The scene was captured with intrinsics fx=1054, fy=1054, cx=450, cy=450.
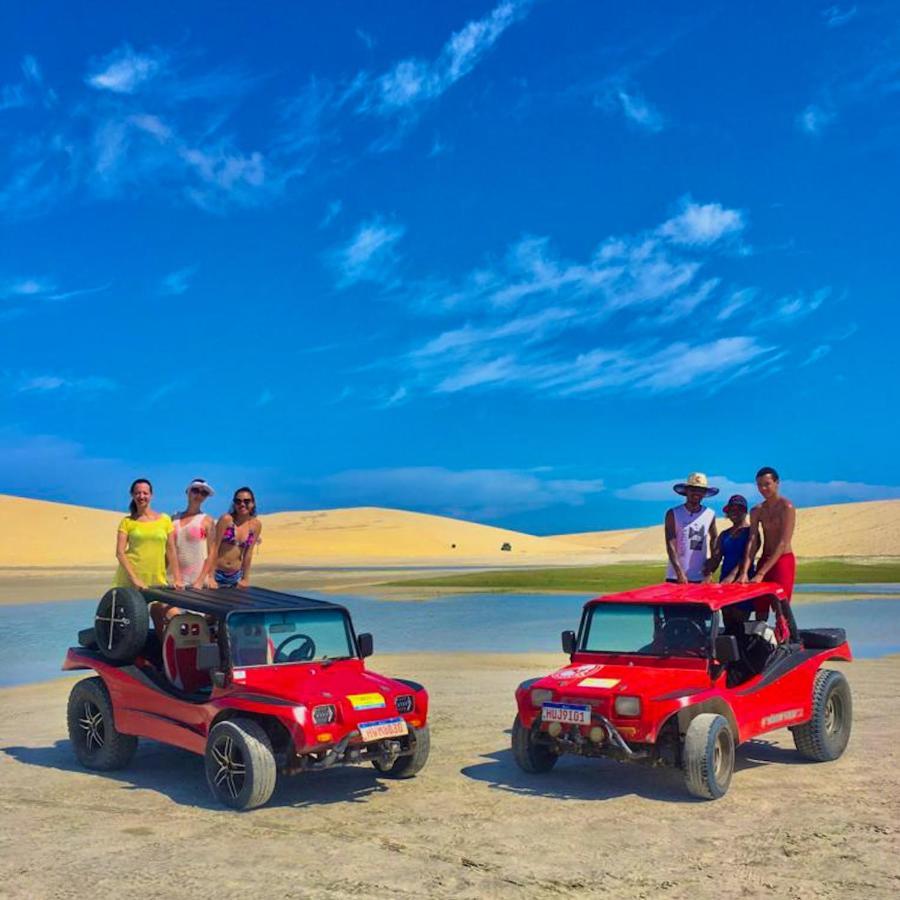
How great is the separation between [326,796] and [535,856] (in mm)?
2406

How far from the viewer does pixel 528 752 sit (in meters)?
9.27

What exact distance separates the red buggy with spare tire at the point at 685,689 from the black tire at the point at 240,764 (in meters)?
2.27

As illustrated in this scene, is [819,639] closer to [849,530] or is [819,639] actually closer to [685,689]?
[685,689]

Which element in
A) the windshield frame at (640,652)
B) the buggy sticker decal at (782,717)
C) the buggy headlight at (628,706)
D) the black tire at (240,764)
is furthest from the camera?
the buggy sticker decal at (782,717)

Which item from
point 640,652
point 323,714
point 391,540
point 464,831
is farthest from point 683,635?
→ point 391,540

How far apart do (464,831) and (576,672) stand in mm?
2033

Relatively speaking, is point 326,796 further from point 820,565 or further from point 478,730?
point 820,565

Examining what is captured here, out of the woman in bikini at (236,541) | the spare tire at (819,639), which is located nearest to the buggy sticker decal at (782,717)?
the spare tire at (819,639)

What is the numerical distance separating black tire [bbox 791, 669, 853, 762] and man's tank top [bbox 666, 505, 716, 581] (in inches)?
60.5

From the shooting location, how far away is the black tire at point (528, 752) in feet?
30.4

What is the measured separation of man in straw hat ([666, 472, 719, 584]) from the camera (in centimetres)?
1075

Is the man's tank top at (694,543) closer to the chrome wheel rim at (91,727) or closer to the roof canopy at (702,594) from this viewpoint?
the roof canopy at (702,594)

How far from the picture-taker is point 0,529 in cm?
8350

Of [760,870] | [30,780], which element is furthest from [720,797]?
[30,780]
